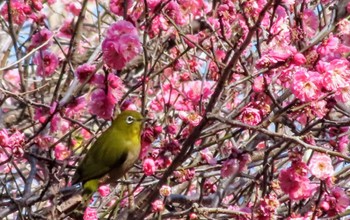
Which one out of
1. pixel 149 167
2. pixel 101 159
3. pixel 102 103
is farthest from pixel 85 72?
pixel 101 159

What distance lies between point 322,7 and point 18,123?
337 cm

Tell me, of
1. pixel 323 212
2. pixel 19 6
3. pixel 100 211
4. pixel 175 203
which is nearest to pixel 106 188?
pixel 100 211

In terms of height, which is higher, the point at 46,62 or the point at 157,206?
the point at 46,62

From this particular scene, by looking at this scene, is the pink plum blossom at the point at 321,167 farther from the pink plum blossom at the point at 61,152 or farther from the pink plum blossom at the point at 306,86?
the pink plum blossom at the point at 61,152

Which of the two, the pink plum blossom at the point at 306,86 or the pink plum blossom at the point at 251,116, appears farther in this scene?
the pink plum blossom at the point at 251,116

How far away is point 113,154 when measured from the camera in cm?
527

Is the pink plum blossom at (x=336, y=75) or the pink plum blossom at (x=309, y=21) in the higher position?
the pink plum blossom at (x=309, y=21)

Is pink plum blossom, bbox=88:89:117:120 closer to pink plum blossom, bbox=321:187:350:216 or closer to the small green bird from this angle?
the small green bird

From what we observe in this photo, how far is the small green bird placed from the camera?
4969 millimetres

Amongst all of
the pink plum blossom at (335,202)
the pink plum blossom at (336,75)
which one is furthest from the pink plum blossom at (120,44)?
the pink plum blossom at (335,202)

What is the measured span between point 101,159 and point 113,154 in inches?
5.9

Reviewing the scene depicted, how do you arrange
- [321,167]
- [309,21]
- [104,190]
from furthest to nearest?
1. [104,190]
2. [309,21]
3. [321,167]

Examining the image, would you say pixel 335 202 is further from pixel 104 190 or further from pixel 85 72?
pixel 104 190

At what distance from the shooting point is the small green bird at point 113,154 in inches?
196
